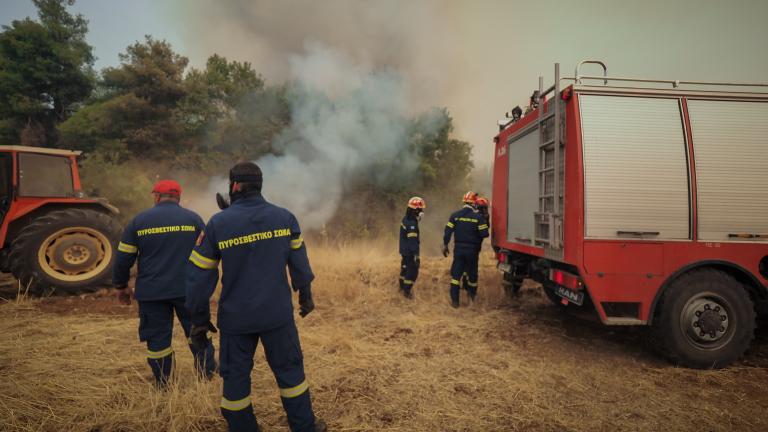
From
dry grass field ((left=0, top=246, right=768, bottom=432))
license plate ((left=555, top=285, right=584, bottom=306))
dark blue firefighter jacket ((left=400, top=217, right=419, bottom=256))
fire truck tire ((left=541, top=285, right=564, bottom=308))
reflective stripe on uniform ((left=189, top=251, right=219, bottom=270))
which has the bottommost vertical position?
dry grass field ((left=0, top=246, right=768, bottom=432))

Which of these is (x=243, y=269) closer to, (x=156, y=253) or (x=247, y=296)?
(x=247, y=296)

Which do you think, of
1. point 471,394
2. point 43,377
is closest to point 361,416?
point 471,394

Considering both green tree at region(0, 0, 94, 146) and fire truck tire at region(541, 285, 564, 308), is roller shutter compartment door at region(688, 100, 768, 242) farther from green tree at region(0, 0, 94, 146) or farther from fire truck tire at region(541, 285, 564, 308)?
green tree at region(0, 0, 94, 146)

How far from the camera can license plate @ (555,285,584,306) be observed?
13.7ft

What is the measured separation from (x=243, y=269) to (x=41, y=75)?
57.7 feet

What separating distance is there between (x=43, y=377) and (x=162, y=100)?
13.1 meters

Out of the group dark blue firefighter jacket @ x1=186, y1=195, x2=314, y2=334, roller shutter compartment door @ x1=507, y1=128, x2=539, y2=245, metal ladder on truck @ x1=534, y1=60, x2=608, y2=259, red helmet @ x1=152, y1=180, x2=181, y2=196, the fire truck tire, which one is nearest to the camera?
dark blue firefighter jacket @ x1=186, y1=195, x2=314, y2=334

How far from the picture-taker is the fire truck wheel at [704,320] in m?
4.05

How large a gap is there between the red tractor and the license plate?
6.81 meters

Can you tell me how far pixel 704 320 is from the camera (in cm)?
405

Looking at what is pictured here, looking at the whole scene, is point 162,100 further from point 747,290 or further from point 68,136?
point 747,290

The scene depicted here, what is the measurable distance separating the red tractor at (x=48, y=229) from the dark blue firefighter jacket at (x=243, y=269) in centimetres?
529

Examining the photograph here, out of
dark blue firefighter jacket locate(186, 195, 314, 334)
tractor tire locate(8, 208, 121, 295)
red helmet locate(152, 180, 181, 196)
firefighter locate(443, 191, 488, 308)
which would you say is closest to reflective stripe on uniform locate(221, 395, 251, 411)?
dark blue firefighter jacket locate(186, 195, 314, 334)

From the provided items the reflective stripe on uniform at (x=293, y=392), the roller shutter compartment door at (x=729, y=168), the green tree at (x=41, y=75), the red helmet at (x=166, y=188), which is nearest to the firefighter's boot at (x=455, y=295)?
the roller shutter compartment door at (x=729, y=168)
